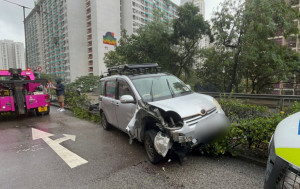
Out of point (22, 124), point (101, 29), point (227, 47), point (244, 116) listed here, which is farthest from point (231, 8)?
point (101, 29)

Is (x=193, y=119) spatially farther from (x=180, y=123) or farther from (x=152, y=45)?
(x=152, y=45)

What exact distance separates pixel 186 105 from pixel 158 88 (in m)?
1.01

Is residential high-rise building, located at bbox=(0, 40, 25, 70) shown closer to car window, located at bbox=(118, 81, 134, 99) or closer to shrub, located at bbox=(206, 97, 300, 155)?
car window, located at bbox=(118, 81, 134, 99)

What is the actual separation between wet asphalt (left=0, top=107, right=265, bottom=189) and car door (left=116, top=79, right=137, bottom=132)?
657 millimetres

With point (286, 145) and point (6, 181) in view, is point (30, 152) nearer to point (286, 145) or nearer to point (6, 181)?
point (6, 181)

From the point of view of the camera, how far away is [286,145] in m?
1.58

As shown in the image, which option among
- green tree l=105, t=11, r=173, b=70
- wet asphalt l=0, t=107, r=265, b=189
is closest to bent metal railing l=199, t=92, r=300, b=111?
wet asphalt l=0, t=107, r=265, b=189

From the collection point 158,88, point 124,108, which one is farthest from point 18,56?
point 158,88

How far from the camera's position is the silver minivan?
3066mm

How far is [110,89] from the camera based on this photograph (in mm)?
5340

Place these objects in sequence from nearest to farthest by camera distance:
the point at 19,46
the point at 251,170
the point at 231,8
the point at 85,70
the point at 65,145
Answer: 1. the point at 251,170
2. the point at 65,145
3. the point at 231,8
4. the point at 85,70
5. the point at 19,46

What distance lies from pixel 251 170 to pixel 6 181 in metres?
4.32

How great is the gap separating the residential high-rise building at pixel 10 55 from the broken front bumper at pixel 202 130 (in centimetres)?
10657

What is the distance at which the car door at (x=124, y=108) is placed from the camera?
161 inches
